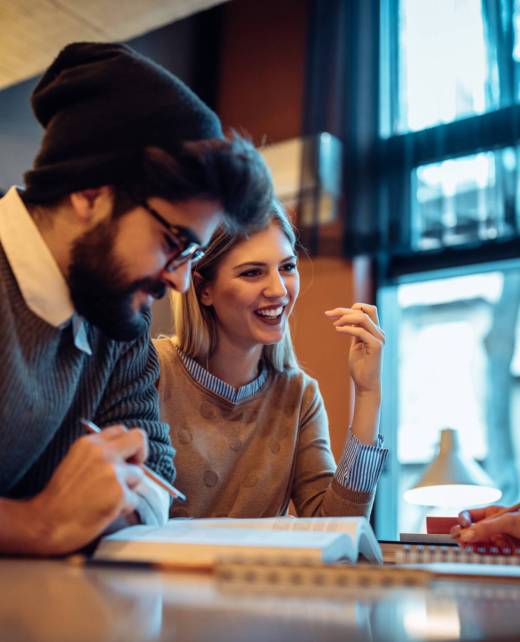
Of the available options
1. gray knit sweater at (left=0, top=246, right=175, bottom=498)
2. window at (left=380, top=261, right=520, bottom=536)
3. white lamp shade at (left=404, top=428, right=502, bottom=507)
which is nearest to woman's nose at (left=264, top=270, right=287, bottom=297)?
gray knit sweater at (left=0, top=246, right=175, bottom=498)

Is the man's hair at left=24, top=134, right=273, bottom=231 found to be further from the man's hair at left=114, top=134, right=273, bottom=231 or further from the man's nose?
the man's nose

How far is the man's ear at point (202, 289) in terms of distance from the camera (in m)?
2.00

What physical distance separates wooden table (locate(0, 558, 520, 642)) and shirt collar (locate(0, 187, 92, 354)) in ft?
1.55

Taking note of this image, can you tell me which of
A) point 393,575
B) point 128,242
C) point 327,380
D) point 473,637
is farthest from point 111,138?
point 327,380

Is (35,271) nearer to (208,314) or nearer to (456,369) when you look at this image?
(208,314)

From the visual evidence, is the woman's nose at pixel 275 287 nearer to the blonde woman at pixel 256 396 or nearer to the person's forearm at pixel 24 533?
the blonde woman at pixel 256 396

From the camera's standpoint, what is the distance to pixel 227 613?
53cm

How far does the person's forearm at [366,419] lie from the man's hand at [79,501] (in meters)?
0.89

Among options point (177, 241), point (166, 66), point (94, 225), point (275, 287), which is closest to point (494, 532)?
point (177, 241)

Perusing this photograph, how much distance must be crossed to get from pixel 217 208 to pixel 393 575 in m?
0.71

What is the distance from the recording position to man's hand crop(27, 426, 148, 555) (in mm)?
911

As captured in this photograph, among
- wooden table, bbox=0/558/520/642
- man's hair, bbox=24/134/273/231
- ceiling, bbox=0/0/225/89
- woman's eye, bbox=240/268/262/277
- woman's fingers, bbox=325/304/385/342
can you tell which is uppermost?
ceiling, bbox=0/0/225/89

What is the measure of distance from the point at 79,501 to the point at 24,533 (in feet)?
0.24

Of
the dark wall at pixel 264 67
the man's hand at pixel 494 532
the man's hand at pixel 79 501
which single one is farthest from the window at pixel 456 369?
the man's hand at pixel 79 501
